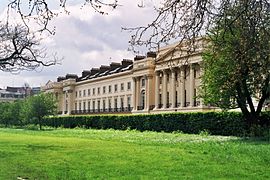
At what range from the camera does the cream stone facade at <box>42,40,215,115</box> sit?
81062 mm

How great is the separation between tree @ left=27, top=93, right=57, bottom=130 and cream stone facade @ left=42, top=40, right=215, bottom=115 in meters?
17.0

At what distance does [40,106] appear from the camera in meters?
80.1

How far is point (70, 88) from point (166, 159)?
364 ft

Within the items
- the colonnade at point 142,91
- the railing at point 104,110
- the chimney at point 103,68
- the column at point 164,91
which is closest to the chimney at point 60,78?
the railing at point 104,110

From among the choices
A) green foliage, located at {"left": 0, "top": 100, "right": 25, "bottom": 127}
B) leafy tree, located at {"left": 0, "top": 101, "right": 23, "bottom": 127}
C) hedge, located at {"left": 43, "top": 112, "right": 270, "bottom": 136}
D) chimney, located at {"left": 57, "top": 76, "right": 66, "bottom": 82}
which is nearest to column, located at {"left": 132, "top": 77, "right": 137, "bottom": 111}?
hedge, located at {"left": 43, "top": 112, "right": 270, "bottom": 136}

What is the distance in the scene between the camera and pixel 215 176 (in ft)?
41.7

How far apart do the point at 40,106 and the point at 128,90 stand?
81.2 feet

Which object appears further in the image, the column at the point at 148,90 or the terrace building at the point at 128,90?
the column at the point at 148,90

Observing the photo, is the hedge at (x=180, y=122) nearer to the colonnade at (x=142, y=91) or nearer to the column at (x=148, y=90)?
the column at (x=148, y=90)

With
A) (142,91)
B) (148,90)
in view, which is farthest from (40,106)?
(142,91)

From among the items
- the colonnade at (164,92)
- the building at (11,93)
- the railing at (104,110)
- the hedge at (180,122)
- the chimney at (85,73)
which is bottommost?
the hedge at (180,122)

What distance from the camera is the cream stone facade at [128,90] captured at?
3191 inches

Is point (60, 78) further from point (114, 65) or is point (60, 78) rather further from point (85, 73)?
point (114, 65)

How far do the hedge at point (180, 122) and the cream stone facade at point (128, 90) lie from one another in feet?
31.7
